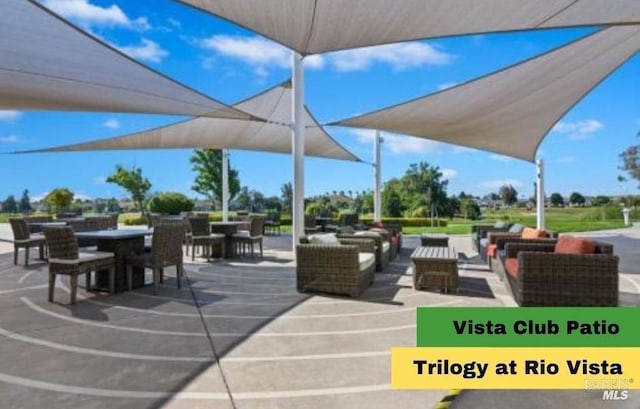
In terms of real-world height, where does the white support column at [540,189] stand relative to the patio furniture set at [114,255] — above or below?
above

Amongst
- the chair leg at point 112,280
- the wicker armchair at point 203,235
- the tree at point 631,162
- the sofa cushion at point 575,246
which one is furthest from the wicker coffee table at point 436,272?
the tree at point 631,162

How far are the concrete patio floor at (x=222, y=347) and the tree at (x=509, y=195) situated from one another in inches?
1586

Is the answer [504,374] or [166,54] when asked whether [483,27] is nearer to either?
[504,374]

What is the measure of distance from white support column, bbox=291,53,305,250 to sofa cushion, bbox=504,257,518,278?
4251 millimetres

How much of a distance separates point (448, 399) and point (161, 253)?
4048 millimetres

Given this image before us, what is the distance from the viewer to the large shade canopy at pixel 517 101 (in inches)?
205

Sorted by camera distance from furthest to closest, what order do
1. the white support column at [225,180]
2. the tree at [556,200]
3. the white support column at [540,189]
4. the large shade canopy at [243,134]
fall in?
the tree at [556,200] < the white support column at [225,180] < the white support column at [540,189] < the large shade canopy at [243,134]

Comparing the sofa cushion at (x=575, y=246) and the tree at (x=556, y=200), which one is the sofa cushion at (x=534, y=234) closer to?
the sofa cushion at (x=575, y=246)

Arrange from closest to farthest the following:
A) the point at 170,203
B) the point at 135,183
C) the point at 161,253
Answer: the point at 161,253, the point at 170,203, the point at 135,183

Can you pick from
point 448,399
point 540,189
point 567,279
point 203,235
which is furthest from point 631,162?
point 448,399

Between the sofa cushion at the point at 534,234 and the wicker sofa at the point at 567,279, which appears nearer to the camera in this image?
the wicker sofa at the point at 567,279

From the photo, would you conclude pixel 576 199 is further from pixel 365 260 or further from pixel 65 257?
pixel 65 257

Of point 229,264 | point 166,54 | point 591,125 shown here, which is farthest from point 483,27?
point 591,125

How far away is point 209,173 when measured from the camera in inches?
904
